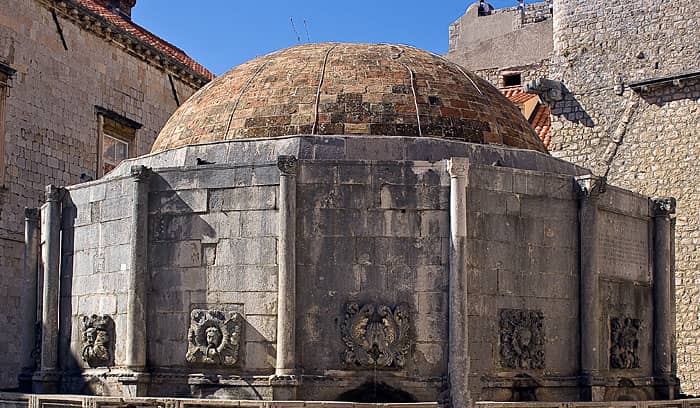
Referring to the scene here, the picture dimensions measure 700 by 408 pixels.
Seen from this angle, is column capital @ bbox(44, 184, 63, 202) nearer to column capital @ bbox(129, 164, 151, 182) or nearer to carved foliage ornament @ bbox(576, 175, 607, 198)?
column capital @ bbox(129, 164, 151, 182)

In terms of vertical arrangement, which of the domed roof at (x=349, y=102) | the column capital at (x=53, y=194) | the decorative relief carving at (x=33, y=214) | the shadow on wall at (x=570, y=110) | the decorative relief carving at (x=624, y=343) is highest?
the shadow on wall at (x=570, y=110)

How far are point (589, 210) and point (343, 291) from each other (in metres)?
3.89

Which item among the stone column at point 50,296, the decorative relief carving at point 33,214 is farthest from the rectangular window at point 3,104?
the stone column at point 50,296

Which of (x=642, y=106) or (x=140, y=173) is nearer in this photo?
(x=140, y=173)

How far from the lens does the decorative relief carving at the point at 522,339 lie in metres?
15.1

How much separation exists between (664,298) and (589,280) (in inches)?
89.7

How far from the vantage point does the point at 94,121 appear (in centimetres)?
2944

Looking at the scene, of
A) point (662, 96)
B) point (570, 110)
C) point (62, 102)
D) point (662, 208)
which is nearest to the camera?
point (662, 208)

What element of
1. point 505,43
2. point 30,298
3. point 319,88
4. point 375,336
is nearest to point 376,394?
point 375,336

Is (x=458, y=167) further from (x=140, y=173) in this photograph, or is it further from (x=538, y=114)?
(x=538, y=114)

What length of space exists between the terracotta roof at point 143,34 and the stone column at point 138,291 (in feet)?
48.1

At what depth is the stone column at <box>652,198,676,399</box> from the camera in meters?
17.2

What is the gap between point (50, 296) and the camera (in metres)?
16.7

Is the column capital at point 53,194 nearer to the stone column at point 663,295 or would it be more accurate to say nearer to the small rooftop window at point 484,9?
the stone column at point 663,295
